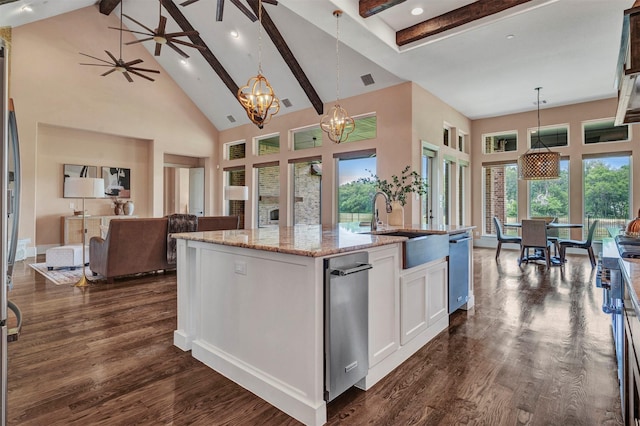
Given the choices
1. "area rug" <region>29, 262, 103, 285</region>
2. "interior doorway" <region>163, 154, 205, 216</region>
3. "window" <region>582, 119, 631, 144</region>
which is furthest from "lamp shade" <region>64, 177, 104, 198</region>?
"window" <region>582, 119, 631, 144</region>

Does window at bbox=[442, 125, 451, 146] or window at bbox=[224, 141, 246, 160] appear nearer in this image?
window at bbox=[442, 125, 451, 146]

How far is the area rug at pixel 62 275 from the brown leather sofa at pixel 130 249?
253 millimetres

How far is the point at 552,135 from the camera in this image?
7656 mm

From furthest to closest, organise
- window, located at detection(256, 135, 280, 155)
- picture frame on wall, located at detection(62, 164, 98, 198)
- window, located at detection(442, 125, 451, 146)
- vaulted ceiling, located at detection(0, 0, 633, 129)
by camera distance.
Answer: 1. window, located at detection(256, 135, 280, 155)
2. picture frame on wall, located at detection(62, 164, 98, 198)
3. window, located at detection(442, 125, 451, 146)
4. vaulted ceiling, located at detection(0, 0, 633, 129)

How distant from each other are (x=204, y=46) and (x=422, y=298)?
281 inches

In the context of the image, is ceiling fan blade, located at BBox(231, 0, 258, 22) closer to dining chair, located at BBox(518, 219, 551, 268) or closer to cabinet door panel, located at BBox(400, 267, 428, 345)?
cabinet door panel, located at BBox(400, 267, 428, 345)

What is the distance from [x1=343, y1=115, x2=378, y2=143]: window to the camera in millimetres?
6934

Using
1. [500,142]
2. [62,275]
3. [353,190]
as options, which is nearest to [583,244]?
[500,142]

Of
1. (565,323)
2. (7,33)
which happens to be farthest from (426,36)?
(7,33)

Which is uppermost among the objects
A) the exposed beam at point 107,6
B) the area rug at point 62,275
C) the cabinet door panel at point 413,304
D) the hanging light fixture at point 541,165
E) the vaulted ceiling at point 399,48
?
the exposed beam at point 107,6

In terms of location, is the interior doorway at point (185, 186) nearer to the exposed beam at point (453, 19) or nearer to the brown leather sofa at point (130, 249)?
the brown leather sofa at point (130, 249)

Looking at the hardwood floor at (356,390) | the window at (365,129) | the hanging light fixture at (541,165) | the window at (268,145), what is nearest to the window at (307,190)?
the window at (268,145)

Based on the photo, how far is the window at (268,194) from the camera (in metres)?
8.87

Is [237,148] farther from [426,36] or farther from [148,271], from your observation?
[426,36]
